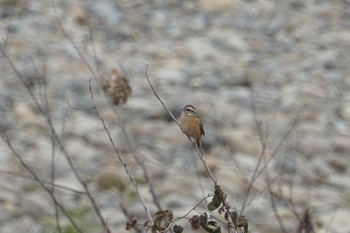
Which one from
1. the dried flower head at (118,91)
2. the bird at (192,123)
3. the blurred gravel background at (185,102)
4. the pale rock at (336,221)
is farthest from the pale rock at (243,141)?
the dried flower head at (118,91)

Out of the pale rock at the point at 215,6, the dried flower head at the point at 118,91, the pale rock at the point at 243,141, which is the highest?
the pale rock at the point at 215,6

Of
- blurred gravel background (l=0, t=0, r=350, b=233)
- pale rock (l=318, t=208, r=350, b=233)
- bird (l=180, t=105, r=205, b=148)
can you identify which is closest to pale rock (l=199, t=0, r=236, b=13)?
blurred gravel background (l=0, t=0, r=350, b=233)

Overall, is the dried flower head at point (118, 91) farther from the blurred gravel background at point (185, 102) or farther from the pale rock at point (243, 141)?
the pale rock at point (243, 141)

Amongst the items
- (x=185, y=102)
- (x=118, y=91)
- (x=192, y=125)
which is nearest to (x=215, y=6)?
(x=185, y=102)

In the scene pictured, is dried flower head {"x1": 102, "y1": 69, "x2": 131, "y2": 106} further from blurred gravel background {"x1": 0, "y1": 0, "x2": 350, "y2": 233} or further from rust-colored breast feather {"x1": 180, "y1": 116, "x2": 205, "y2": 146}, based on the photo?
blurred gravel background {"x1": 0, "y1": 0, "x2": 350, "y2": 233}

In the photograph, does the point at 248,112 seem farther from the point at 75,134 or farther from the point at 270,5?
the point at 270,5

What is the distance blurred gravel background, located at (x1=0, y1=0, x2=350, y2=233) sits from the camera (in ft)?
16.4

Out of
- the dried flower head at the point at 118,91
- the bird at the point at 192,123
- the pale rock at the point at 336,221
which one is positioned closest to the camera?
the dried flower head at the point at 118,91

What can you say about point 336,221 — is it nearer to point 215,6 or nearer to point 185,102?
point 185,102

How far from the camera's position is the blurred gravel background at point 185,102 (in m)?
5.01

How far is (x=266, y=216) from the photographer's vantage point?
4.86 m

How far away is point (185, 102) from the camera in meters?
6.18

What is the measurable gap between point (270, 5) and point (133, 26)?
1.30 m

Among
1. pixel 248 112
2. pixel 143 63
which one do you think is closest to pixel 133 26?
pixel 143 63
